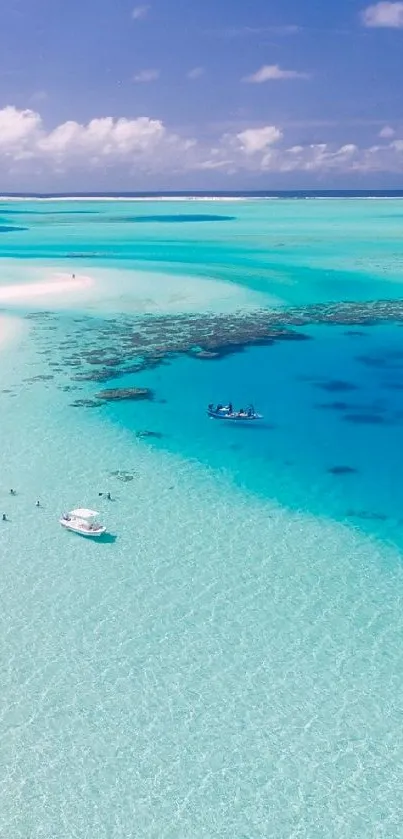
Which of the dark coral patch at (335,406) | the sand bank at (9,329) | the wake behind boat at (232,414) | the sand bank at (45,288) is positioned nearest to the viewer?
the wake behind boat at (232,414)

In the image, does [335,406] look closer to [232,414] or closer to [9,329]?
[232,414]

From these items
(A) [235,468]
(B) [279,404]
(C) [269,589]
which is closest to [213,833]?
(C) [269,589]

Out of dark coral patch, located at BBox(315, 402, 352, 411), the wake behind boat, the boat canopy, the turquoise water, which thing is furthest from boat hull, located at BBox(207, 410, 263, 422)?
the boat canopy

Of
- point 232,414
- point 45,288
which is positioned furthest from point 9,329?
point 232,414

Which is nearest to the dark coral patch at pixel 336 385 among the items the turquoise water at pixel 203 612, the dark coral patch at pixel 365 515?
the turquoise water at pixel 203 612

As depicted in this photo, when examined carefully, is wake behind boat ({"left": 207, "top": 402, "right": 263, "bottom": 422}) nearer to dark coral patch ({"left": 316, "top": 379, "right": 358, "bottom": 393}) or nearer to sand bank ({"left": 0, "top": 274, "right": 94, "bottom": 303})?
dark coral patch ({"left": 316, "top": 379, "right": 358, "bottom": 393})

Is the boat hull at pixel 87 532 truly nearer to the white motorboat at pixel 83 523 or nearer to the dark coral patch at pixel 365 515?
the white motorboat at pixel 83 523

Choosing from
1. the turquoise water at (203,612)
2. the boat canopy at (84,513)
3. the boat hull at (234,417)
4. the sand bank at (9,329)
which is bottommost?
the turquoise water at (203,612)
